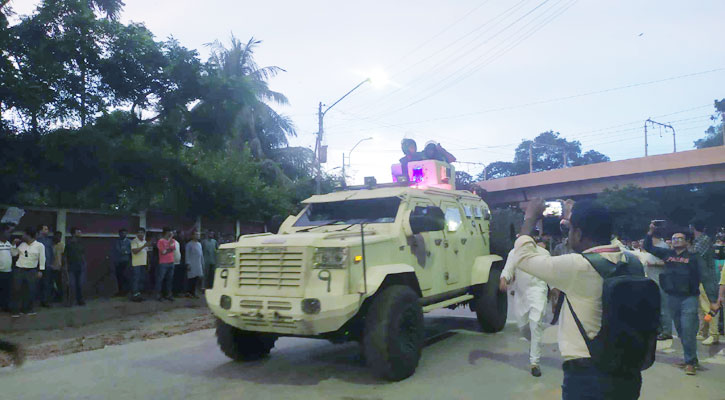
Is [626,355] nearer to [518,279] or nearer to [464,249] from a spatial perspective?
[518,279]

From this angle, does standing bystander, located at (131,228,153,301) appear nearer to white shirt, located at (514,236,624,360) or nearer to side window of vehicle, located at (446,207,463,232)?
side window of vehicle, located at (446,207,463,232)

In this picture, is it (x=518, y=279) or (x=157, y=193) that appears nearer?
(x=518, y=279)

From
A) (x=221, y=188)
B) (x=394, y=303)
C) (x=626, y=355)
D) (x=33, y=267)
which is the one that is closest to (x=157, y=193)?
(x=221, y=188)

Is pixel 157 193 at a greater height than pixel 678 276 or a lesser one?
greater

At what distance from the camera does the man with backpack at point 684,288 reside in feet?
20.1

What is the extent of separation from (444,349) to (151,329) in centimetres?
527

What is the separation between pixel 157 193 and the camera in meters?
13.8

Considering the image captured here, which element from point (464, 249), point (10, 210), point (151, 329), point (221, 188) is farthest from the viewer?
point (221, 188)

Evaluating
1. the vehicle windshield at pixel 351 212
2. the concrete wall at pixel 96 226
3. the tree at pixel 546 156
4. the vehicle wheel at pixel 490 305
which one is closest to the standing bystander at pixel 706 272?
the vehicle wheel at pixel 490 305

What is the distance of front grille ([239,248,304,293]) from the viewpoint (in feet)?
18.9

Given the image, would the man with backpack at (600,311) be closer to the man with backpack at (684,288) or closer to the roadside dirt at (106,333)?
the man with backpack at (684,288)

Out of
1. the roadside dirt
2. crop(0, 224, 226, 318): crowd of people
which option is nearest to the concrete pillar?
crop(0, 224, 226, 318): crowd of people

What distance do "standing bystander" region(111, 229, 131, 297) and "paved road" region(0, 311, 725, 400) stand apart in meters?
4.60

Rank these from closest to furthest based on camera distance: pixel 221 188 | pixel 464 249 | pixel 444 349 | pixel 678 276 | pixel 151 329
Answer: pixel 678 276 → pixel 444 349 → pixel 464 249 → pixel 151 329 → pixel 221 188
